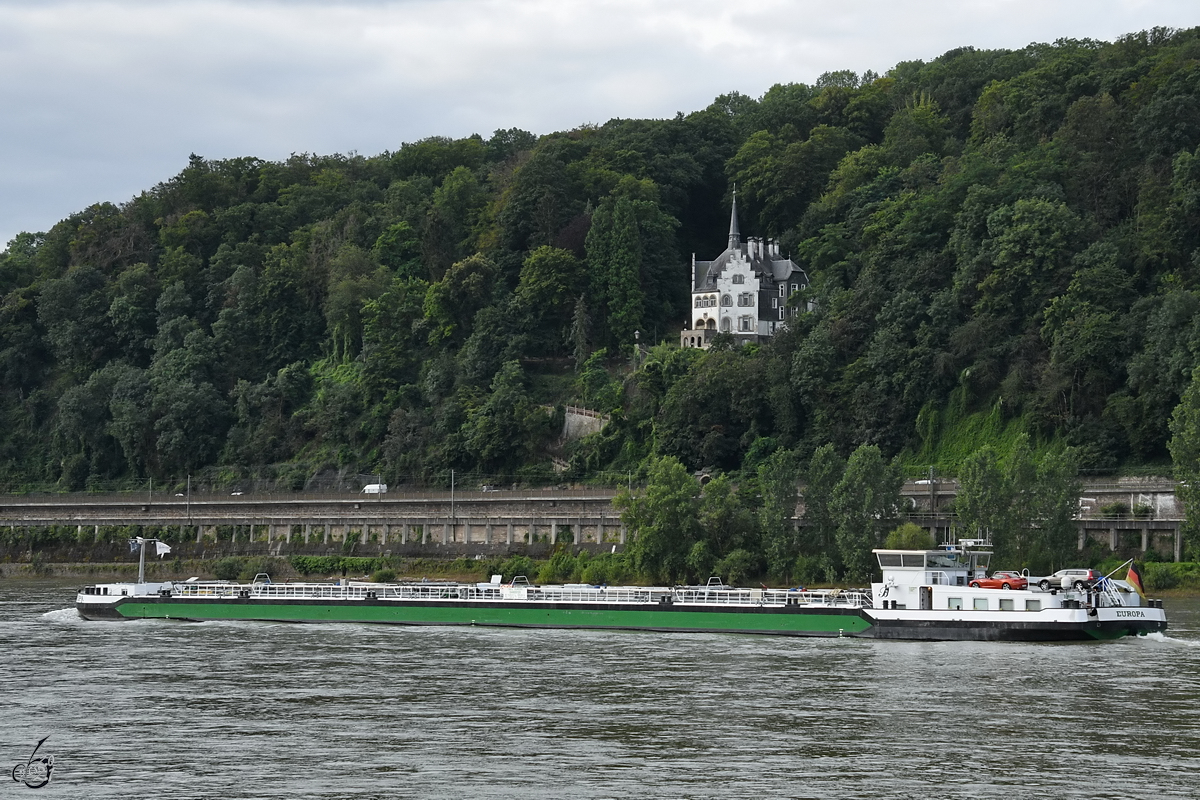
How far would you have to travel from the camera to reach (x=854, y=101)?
156 m

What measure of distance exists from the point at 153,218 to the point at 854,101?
268ft

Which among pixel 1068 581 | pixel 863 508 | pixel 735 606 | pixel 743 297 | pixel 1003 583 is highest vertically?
pixel 743 297

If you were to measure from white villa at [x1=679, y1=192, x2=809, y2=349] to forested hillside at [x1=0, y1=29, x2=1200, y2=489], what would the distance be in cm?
374

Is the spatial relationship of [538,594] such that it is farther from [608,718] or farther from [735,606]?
[608,718]

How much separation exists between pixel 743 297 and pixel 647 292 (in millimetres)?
9989

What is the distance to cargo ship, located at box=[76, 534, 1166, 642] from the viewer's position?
6312cm

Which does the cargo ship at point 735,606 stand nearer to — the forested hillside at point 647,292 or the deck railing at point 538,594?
the deck railing at point 538,594

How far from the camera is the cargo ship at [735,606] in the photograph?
207 feet

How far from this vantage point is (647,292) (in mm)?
143500

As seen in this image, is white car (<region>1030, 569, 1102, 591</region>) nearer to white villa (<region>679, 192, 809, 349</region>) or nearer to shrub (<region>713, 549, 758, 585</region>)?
shrub (<region>713, 549, 758, 585</region>)

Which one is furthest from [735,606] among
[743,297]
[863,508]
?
[743,297]

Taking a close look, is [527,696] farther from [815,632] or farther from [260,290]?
[260,290]

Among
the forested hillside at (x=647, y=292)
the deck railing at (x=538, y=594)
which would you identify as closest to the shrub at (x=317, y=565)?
the forested hillside at (x=647, y=292)

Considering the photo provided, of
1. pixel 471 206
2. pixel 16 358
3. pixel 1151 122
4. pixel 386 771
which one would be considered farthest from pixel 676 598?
pixel 16 358
